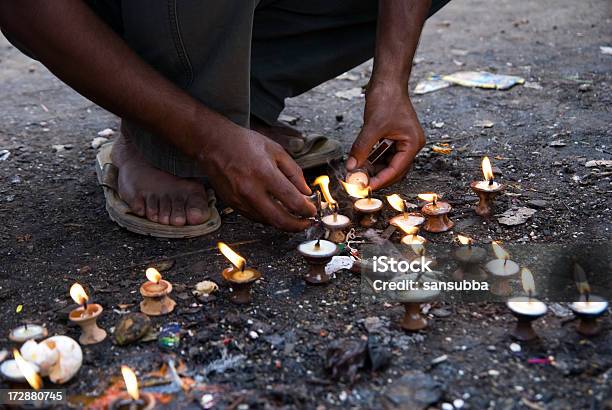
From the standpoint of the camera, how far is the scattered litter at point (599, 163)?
3.44 m

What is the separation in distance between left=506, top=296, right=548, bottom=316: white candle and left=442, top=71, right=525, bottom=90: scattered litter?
2.93 meters

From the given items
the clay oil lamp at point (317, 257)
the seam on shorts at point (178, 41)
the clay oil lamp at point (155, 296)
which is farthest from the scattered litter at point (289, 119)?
the clay oil lamp at point (155, 296)

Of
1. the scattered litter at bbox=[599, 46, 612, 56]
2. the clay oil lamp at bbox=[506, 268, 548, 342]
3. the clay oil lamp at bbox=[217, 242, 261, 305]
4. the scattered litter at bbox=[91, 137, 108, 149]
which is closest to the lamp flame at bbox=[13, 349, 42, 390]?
the clay oil lamp at bbox=[217, 242, 261, 305]

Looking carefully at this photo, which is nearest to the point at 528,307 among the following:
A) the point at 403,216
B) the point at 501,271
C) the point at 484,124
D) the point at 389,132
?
the point at 501,271

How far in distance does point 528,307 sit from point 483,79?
3.18 m

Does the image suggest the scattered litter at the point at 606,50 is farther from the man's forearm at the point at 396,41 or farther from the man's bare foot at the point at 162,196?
the man's bare foot at the point at 162,196

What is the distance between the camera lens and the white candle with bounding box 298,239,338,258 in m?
2.46

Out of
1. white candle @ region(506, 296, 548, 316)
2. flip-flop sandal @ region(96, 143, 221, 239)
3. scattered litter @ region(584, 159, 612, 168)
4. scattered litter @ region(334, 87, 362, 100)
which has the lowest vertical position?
flip-flop sandal @ region(96, 143, 221, 239)

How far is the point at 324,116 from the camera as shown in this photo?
15.0ft

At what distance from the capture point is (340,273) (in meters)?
2.67

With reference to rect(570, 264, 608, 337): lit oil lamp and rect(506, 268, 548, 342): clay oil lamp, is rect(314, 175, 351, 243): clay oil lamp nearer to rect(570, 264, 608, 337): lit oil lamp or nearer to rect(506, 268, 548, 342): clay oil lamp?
rect(506, 268, 548, 342): clay oil lamp

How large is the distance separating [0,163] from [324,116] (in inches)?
78.0

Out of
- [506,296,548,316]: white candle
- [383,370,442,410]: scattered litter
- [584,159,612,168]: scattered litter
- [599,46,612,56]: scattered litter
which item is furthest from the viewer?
[599,46,612,56]: scattered litter

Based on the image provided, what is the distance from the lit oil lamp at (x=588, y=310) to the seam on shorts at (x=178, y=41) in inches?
63.9
